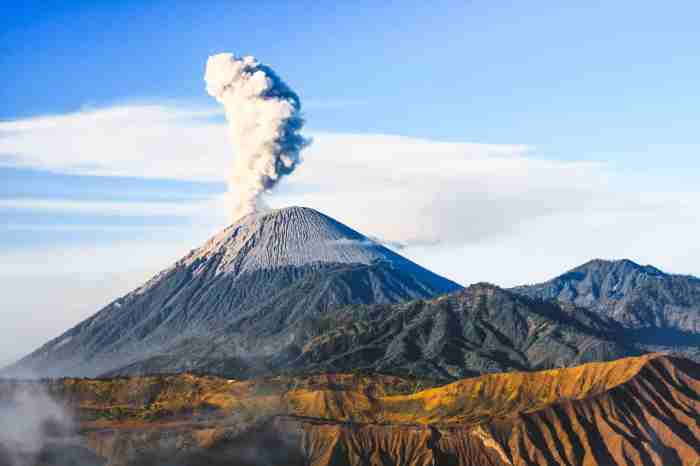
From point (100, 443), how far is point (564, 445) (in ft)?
225

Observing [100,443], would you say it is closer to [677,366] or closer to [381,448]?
[381,448]

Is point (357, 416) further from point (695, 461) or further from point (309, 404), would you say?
point (695, 461)

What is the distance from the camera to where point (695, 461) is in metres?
159

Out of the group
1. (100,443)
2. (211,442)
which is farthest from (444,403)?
(100,443)

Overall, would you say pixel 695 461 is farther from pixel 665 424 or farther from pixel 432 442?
pixel 432 442

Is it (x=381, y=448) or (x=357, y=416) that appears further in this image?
(x=357, y=416)

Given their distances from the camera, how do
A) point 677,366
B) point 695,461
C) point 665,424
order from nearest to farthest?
point 695,461 → point 665,424 → point 677,366

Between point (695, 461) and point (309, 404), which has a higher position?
point (309, 404)

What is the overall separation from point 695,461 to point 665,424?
11837mm

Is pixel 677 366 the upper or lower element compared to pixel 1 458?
upper

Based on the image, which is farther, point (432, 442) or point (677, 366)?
point (677, 366)

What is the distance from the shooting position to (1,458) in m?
165

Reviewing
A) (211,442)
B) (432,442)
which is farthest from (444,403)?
(211,442)

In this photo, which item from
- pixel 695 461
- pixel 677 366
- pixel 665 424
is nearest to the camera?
pixel 695 461
